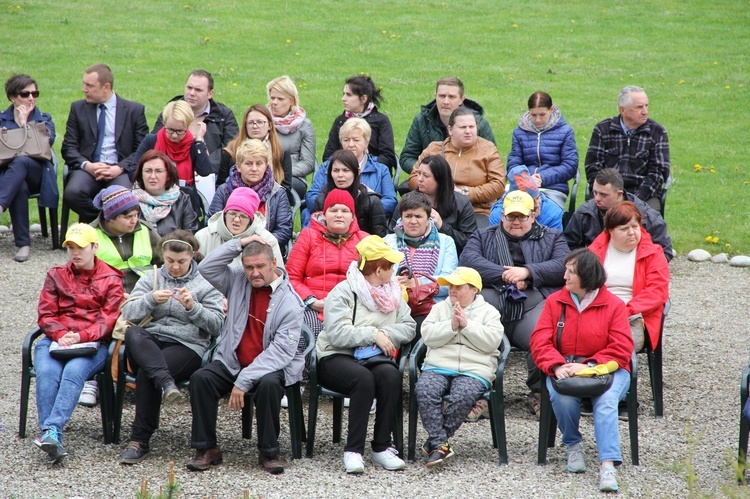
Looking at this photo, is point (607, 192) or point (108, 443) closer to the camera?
point (108, 443)

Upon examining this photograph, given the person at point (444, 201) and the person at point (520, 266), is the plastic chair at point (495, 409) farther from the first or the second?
the person at point (444, 201)

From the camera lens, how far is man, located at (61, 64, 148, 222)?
1030cm

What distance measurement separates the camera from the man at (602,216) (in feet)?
25.6

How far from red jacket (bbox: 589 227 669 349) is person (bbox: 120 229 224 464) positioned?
289 centimetres

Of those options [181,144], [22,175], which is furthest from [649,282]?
[22,175]

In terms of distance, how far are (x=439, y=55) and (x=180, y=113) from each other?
36.7ft

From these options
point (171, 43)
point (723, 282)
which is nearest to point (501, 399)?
point (723, 282)

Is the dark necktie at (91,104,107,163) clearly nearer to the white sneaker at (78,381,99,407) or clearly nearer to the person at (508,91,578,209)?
the white sneaker at (78,381,99,407)

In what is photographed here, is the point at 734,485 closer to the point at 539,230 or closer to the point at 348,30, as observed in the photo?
the point at 539,230

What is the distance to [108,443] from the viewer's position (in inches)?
259

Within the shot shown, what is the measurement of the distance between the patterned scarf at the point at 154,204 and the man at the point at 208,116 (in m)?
1.63

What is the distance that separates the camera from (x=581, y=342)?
643 cm

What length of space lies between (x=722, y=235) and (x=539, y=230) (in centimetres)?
506

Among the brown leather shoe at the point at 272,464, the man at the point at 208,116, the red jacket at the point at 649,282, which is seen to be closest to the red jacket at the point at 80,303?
the brown leather shoe at the point at 272,464
